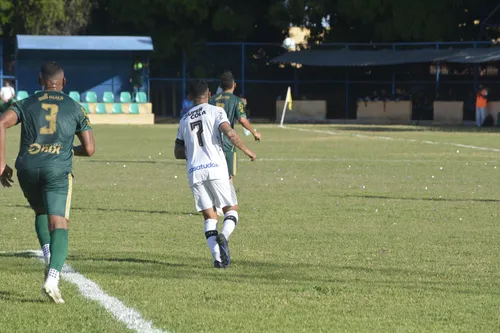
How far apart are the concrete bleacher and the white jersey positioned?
136 feet

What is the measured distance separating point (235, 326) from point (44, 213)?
81.2 inches

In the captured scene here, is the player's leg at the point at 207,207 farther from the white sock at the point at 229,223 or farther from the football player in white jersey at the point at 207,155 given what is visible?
the white sock at the point at 229,223

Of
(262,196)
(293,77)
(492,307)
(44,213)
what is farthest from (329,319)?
(293,77)

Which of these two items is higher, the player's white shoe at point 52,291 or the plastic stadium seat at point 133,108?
the player's white shoe at point 52,291

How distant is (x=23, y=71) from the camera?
180 feet

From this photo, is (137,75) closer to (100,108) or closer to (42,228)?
(100,108)

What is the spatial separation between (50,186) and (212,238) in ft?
7.14

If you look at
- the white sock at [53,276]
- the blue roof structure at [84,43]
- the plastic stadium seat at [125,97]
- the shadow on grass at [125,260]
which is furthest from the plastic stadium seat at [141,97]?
the white sock at [53,276]

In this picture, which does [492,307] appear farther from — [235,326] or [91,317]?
[91,317]

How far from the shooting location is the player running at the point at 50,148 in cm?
813

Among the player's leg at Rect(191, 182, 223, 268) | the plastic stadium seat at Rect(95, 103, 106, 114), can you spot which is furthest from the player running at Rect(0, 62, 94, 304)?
the plastic stadium seat at Rect(95, 103, 106, 114)

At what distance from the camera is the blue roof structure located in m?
52.4

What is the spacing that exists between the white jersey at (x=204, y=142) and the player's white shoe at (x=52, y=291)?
8.03 ft

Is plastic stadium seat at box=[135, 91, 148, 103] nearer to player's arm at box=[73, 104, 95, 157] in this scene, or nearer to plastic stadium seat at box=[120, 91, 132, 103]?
plastic stadium seat at box=[120, 91, 132, 103]
